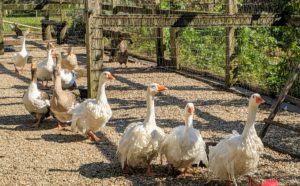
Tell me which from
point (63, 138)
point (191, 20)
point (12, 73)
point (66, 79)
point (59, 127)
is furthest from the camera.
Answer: point (12, 73)

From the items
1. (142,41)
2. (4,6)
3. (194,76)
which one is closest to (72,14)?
(4,6)

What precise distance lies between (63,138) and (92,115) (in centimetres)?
69

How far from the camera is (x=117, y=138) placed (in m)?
6.73

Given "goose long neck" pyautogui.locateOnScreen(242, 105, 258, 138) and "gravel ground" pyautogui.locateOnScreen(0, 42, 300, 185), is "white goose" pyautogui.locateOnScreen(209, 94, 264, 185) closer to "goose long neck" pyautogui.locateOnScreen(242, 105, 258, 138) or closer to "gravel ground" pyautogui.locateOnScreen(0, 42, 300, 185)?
"goose long neck" pyautogui.locateOnScreen(242, 105, 258, 138)

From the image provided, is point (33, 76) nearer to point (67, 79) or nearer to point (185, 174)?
point (67, 79)

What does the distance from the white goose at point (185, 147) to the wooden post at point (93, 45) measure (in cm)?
394

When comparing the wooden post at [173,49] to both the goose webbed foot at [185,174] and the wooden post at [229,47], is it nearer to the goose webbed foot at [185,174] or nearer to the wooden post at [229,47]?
the wooden post at [229,47]

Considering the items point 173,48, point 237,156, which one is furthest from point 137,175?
point 173,48

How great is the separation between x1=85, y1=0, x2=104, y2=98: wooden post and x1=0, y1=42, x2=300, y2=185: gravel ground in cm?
56

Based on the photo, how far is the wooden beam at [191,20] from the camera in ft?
28.2

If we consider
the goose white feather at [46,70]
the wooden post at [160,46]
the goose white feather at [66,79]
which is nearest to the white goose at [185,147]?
the goose white feather at [66,79]

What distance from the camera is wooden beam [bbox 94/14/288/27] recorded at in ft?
28.2

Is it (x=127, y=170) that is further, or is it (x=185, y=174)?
(x=127, y=170)

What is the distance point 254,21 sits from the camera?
8953mm
